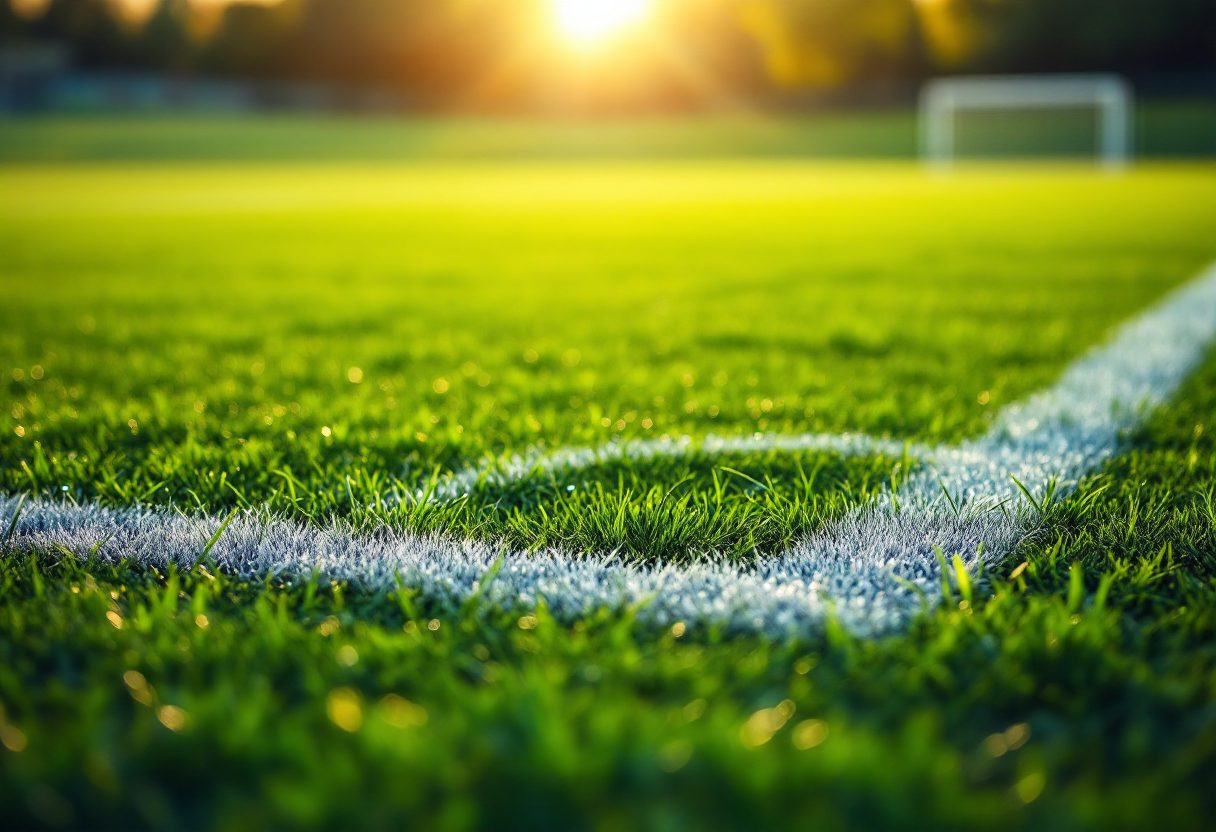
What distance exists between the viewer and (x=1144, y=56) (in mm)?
41969

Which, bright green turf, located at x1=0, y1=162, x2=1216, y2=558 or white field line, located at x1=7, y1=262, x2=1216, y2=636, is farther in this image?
bright green turf, located at x1=0, y1=162, x2=1216, y2=558

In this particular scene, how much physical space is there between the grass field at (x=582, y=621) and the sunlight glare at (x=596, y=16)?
47.7 m

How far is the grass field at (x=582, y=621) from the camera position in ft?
3.05

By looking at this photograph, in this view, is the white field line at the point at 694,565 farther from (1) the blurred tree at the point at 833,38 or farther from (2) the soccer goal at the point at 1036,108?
(1) the blurred tree at the point at 833,38

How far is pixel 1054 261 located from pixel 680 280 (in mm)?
2728

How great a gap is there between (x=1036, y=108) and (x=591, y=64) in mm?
25894

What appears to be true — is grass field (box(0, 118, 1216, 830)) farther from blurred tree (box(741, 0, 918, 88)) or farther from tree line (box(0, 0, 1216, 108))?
blurred tree (box(741, 0, 918, 88))

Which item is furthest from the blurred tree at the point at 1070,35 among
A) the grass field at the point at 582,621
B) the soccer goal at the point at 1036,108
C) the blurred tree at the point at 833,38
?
the grass field at the point at 582,621

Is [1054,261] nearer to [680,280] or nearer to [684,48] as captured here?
[680,280]

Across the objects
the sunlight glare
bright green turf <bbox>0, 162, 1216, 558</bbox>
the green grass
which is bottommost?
bright green turf <bbox>0, 162, 1216, 558</bbox>

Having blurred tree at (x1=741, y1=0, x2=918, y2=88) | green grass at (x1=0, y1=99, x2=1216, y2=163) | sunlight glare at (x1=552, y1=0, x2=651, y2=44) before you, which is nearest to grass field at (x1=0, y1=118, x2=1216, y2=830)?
green grass at (x1=0, y1=99, x2=1216, y2=163)

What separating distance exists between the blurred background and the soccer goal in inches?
44.5

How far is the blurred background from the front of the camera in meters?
39.9

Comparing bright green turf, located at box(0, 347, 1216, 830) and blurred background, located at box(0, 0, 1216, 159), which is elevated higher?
blurred background, located at box(0, 0, 1216, 159)
